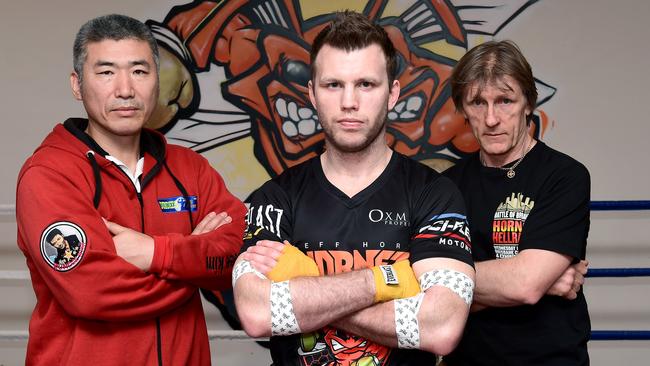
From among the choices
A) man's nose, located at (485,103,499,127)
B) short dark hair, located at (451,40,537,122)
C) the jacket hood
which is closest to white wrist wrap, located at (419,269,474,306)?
man's nose, located at (485,103,499,127)

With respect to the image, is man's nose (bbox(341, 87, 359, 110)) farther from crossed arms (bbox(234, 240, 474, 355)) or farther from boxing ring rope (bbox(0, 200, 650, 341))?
boxing ring rope (bbox(0, 200, 650, 341))

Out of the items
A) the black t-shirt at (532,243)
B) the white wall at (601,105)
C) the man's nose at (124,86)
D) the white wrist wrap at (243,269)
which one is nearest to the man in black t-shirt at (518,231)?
the black t-shirt at (532,243)

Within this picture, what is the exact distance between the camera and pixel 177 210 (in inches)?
86.7

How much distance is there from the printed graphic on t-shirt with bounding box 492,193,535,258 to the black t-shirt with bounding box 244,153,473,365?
13.5 inches

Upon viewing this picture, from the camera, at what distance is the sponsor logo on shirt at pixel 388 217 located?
1.82 meters

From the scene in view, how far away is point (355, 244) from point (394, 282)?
0.15 m

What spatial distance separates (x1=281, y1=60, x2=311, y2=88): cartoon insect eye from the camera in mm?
3391

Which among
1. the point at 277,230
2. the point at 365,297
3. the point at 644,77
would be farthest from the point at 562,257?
the point at 644,77

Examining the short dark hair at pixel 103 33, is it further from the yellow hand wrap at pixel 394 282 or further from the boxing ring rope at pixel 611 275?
the boxing ring rope at pixel 611 275

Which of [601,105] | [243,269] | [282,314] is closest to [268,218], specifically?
[243,269]

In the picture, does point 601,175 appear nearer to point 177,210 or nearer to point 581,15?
point 581,15

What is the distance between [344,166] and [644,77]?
2.10m

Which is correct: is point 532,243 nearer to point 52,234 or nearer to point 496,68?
Answer: point 496,68

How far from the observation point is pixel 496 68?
2.28 meters
